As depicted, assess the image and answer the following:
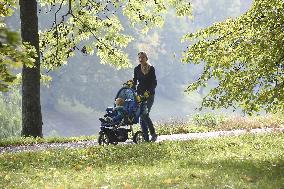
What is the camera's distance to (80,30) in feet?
75.2

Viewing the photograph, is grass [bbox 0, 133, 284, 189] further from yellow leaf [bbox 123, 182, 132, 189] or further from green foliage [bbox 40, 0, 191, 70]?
green foliage [bbox 40, 0, 191, 70]

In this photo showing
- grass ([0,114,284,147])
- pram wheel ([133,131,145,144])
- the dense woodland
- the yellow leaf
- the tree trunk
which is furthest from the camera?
grass ([0,114,284,147])

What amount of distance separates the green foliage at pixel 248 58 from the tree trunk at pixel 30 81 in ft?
32.2

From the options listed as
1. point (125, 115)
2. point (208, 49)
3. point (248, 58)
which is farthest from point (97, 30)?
point (248, 58)

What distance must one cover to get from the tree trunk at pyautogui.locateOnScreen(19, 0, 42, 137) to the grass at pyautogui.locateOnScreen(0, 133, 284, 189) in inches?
261

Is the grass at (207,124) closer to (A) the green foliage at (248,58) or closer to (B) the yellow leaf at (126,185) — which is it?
(A) the green foliage at (248,58)

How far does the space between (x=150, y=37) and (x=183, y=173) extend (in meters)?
164

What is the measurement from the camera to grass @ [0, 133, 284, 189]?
8.12m

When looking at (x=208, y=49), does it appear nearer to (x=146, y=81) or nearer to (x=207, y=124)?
(x=146, y=81)

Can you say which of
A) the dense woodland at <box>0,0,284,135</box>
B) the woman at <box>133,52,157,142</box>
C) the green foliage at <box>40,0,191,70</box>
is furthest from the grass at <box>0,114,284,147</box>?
the woman at <box>133,52,157,142</box>

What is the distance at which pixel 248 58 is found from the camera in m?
9.38

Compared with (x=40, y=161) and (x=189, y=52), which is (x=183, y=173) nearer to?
(x=189, y=52)

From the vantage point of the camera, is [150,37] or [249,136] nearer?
[249,136]

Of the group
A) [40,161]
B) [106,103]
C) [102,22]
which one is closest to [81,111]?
[106,103]
